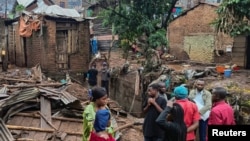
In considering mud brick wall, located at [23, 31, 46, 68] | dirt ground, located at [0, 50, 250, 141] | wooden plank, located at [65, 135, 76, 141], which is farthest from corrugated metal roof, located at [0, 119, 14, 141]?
mud brick wall, located at [23, 31, 46, 68]

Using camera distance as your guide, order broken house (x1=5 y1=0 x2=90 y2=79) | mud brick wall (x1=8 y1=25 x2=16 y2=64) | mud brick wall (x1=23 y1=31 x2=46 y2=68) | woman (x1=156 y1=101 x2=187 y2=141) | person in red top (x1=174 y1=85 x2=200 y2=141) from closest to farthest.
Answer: woman (x1=156 y1=101 x2=187 y2=141)
person in red top (x1=174 y1=85 x2=200 y2=141)
broken house (x1=5 y1=0 x2=90 y2=79)
mud brick wall (x1=23 y1=31 x2=46 y2=68)
mud brick wall (x1=8 y1=25 x2=16 y2=64)

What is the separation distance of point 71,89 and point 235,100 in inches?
239

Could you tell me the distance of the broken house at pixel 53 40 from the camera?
19.2 meters

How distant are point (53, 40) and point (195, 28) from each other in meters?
10.1

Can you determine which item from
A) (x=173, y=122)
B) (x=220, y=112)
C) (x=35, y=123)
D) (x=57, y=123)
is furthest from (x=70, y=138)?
(x=220, y=112)

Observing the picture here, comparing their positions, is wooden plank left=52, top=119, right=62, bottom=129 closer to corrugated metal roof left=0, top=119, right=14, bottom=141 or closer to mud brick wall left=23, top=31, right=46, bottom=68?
corrugated metal roof left=0, top=119, right=14, bottom=141

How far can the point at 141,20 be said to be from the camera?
1603cm

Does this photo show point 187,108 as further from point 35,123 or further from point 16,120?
point 16,120

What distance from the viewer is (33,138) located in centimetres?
812

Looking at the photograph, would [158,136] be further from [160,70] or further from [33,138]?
[160,70]

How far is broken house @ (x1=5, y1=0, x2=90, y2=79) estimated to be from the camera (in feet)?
62.9

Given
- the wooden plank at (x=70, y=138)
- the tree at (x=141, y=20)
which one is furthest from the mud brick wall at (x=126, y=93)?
the wooden plank at (x=70, y=138)

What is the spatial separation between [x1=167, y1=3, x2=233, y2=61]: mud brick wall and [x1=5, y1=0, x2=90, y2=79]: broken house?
768 cm

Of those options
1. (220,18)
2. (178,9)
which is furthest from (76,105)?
(178,9)
